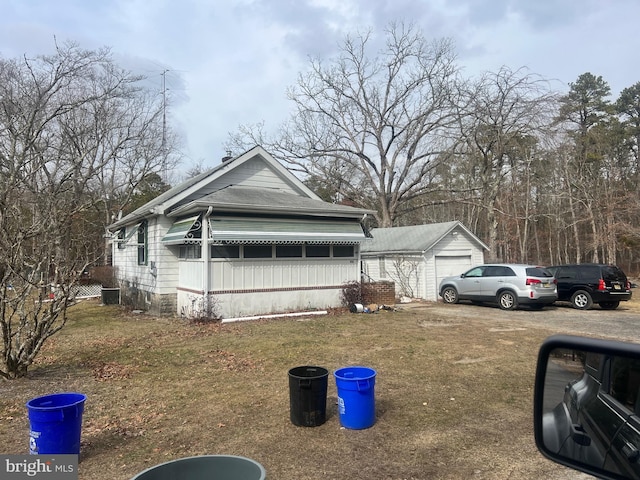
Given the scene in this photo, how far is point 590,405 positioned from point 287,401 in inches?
197

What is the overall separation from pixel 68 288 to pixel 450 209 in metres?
47.4

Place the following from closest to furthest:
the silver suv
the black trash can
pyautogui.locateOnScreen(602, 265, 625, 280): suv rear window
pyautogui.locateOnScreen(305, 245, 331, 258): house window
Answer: the black trash can, pyautogui.locateOnScreen(305, 245, 331, 258): house window, the silver suv, pyautogui.locateOnScreen(602, 265, 625, 280): suv rear window

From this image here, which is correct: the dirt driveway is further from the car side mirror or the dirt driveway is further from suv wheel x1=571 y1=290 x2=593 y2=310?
the car side mirror

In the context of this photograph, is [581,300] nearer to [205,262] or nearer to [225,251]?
[225,251]

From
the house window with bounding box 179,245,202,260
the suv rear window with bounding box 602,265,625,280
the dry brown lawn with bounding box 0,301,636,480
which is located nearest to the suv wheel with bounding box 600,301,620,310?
the suv rear window with bounding box 602,265,625,280

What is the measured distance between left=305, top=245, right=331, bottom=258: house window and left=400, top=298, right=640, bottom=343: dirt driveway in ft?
14.6

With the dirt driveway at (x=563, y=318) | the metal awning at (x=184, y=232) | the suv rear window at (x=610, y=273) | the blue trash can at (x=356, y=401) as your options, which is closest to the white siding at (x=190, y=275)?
the metal awning at (x=184, y=232)

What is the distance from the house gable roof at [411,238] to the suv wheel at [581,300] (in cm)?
517

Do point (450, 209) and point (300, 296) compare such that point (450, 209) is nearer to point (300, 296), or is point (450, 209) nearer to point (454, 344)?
point (300, 296)

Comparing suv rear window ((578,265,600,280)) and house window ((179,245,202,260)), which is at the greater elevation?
house window ((179,245,202,260))

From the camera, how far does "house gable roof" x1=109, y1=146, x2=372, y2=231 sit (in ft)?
46.6

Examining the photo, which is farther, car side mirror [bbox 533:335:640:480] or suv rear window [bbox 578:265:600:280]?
suv rear window [bbox 578:265:600:280]

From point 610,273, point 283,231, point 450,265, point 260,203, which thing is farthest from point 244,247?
point 610,273

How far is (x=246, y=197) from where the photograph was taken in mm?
15398
